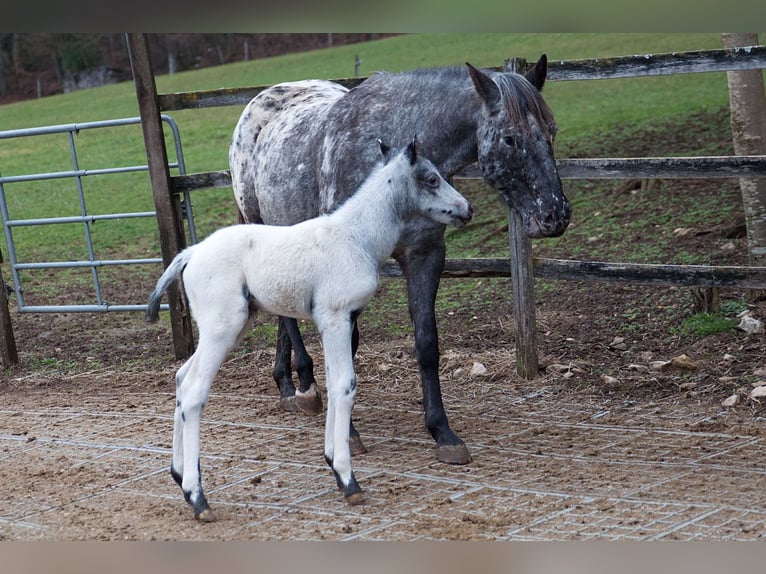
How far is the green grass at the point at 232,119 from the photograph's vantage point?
40.2ft

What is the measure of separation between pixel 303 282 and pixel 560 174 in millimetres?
2560

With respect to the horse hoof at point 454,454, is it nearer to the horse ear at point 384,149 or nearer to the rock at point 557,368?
the horse ear at point 384,149

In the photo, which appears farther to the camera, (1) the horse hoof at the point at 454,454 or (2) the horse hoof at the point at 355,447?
(2) the horse hoof at the point at 355,447

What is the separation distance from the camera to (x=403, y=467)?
481 cm

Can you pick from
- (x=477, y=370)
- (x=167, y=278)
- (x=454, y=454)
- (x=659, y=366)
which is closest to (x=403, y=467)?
(x=454, y=454)

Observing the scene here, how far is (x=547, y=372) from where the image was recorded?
6.45m

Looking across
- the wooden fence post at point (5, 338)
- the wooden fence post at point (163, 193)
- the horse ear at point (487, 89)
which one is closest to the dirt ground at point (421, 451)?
the wooden fence post at point (5, 338)

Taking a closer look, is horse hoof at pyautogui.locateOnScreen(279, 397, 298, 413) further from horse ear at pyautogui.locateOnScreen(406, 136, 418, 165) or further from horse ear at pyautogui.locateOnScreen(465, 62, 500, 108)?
horse ear at pyautogui.locateOnScreen(465, 62, 500, 108)

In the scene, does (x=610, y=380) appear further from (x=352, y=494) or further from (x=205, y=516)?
(x=205, y=516)

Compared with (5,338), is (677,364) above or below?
below

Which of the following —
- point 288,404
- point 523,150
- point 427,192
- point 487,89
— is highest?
point 487,89

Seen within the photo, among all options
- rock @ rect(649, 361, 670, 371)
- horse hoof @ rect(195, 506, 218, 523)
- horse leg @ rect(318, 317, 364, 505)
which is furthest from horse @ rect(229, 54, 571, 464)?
rock @ rect(649, 361, 670, 371)

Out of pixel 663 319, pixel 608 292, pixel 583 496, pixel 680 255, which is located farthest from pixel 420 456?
pixel 680 255

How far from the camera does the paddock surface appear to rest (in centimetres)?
391
